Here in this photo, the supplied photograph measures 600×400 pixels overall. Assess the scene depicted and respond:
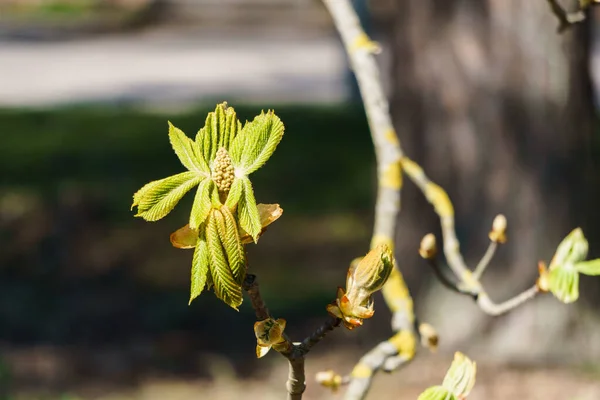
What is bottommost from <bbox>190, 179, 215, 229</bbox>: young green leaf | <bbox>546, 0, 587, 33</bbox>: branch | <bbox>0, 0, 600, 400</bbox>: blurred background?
<bbox>0, 0, 600, 400</bbox>: blurred background

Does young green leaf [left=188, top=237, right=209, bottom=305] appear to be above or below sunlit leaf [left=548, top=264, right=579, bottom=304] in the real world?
above

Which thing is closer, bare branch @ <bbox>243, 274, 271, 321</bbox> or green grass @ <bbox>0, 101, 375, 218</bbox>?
bare branch @ <bbox>243, 274, 271, 321</bbox>

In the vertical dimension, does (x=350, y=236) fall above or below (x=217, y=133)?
below

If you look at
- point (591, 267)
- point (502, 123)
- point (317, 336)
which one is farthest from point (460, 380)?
point (502, 123)

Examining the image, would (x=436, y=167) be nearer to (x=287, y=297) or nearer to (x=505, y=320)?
(x=505, y=320)

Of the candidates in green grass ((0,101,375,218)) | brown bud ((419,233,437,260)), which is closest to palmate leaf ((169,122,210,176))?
brown bud ((419,233,437,260))

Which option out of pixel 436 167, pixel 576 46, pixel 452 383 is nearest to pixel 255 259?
pixel 436 167

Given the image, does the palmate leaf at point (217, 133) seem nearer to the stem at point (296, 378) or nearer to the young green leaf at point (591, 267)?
the stem at point (296, 378)

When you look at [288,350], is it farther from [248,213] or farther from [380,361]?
[380,361]

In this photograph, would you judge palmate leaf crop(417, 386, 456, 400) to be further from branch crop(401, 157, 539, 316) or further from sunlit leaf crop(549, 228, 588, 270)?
branch crop(401, 157, 539, 316)
